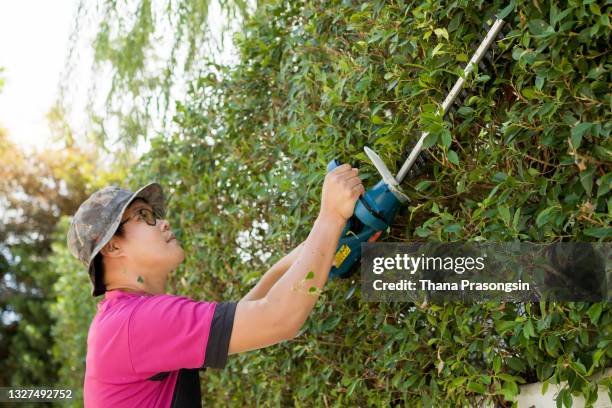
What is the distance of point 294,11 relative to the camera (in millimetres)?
3328

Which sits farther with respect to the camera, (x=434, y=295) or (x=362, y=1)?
(x=362, y=1)

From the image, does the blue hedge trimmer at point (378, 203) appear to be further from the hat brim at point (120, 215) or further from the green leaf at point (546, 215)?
the hat brim at point (120, 215)

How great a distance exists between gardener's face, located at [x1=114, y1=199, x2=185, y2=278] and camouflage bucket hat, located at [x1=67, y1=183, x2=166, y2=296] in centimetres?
5

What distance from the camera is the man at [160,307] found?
7.10 feet

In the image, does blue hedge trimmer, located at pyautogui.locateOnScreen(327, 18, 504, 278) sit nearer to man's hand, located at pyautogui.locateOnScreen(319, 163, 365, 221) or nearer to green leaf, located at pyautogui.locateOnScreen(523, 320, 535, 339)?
man's hand, located at pyautogui.locateOnScreen(319, 163, 365, 221)

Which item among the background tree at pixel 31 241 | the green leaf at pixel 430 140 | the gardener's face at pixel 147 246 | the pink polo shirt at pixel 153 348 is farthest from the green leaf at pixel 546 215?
the background tree at pixel 31 241

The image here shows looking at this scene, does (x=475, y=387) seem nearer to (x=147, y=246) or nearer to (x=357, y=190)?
(x=357, y=190)

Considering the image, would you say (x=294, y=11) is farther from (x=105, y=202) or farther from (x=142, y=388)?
(x=142, y=388)

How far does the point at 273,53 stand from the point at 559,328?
79.8 inches

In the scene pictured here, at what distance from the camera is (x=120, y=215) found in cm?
256

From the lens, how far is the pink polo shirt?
2.19 meters

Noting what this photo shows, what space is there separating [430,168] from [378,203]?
25 cm

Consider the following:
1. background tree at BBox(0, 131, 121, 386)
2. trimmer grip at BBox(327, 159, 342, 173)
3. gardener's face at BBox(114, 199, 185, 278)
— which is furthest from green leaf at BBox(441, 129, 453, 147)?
background tree at BBox(0, 131, 121, 386)

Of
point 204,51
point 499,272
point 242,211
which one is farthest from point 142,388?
point 204,51
